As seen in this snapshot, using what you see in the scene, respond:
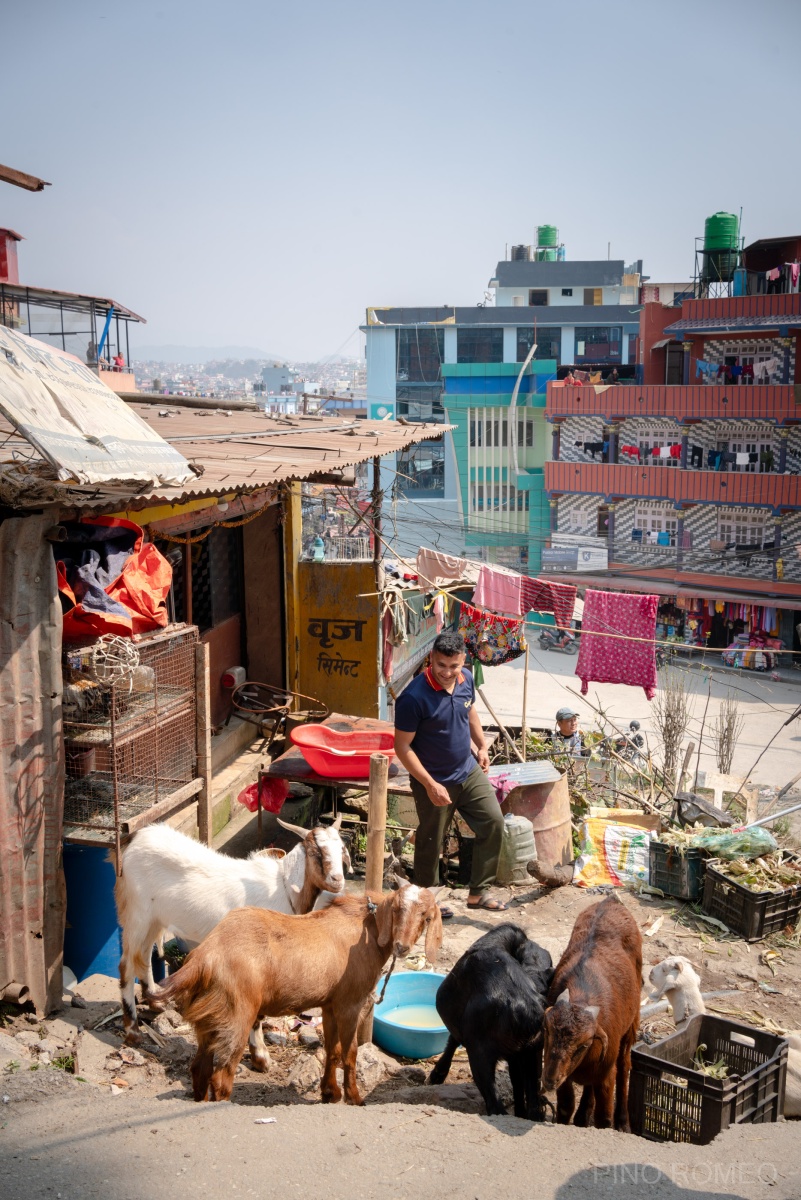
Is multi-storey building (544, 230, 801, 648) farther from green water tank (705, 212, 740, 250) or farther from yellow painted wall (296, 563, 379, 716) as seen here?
yellow painted wall (296, 563, 379, 716)

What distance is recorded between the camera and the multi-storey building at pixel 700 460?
31266mm

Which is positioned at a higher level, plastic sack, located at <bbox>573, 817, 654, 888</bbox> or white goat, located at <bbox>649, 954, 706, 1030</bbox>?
white goat, located at <bbox>649, 954, 706, 1030</bbox>

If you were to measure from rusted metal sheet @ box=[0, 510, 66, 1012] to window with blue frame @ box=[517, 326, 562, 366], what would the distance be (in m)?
46.0

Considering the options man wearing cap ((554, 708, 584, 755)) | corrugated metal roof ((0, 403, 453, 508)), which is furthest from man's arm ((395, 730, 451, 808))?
man wearing cap ((554, 708, 584, 755))

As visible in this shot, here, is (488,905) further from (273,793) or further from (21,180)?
(21,180)

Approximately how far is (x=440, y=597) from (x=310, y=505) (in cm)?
223

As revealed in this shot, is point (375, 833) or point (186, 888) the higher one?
point (375, 833)

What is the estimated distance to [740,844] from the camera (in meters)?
6.94

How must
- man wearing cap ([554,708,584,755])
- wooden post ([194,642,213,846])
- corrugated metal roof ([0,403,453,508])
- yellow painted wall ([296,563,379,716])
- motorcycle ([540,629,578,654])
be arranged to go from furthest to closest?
motorcycle ([540,629,578,654])
man wearing cap ([554,708,584,755])
yellow painted wall ([296,563,379,716])
wooden post ([194,642,213,846])
corrugated metal roof ([0,403,453,508])

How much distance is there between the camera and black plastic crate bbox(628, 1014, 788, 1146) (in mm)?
4203

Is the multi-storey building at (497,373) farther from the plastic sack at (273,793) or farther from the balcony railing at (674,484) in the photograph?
the plastic sack at (273,793)

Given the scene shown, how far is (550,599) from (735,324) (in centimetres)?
2056

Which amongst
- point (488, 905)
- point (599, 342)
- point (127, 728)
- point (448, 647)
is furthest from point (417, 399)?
point (127, 728)

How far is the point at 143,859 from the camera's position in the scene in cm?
512
